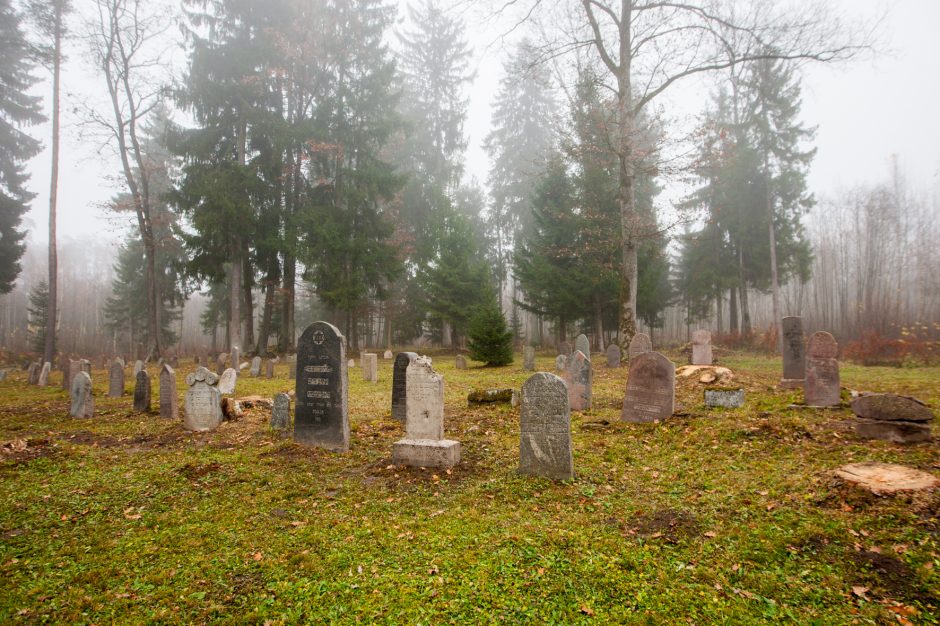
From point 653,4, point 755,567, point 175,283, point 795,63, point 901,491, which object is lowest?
point 755,567

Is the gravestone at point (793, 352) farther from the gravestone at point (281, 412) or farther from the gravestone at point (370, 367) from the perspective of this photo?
the gravestone at point (370, 367)

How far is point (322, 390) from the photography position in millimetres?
7023

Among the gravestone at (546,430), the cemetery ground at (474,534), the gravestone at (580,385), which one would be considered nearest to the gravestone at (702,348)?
the gravestone at (580,385)

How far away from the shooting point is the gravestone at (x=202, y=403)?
8.22 metres

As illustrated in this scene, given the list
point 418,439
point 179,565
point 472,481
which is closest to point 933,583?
point 472,481

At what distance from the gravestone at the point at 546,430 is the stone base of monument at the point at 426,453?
3.04 feet

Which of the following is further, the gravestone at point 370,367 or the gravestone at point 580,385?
the gravestone at point 370,367

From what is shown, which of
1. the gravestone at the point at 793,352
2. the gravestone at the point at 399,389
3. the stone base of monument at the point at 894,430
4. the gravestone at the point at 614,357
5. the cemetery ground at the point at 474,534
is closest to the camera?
the cemetery ground at the point at 474,534

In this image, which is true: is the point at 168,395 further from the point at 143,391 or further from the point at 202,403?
the point at 202,403

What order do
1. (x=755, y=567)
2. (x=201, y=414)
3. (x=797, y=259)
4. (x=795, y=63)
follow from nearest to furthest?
(x=755, y=567) < (x=201, y=414) < (x=795, y=63) < (x=797, y=259)

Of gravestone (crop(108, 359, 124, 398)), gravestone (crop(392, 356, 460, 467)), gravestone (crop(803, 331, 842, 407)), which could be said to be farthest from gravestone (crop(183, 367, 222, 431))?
gravestone (crop(803, 331, 842, 407))

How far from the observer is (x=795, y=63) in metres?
15.3

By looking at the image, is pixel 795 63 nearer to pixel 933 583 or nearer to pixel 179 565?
pixel 933 583

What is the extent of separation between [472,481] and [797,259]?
85.5 ft
